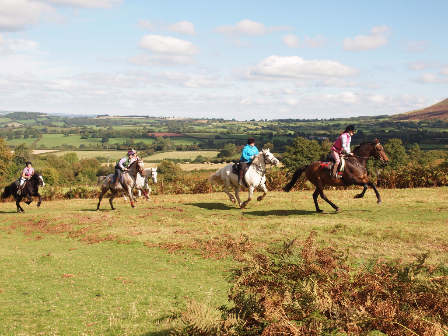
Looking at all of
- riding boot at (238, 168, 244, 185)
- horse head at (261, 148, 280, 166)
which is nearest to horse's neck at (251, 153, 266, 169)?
horse head at (261, 148, 280, 166)

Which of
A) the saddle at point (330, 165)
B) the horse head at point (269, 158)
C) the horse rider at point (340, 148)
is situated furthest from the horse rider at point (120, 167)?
the horse rider at point (340, 148)

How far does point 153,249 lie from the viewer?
11.4 metres

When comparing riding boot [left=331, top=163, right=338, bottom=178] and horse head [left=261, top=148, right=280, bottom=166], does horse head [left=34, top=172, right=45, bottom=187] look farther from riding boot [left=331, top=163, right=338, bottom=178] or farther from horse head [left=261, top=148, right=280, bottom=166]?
riding boot [left=331, top=163, right=338, bottom=178]

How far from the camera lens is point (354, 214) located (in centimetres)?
1461

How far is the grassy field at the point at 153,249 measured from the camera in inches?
255

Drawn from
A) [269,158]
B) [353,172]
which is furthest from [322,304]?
[269,158]

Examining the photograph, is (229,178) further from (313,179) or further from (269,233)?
(269,233)

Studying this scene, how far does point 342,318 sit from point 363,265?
162cm

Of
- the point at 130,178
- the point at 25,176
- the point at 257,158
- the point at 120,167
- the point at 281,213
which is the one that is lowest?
the point at 281,213

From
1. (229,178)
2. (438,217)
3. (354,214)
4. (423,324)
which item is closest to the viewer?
(423,324)

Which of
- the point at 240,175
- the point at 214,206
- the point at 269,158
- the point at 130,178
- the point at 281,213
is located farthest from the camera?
the point at 130,178

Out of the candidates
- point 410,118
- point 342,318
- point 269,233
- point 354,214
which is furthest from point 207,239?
point 410,118

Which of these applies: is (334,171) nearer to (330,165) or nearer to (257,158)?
(330,165)

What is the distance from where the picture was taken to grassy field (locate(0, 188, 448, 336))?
6489 millimetres
